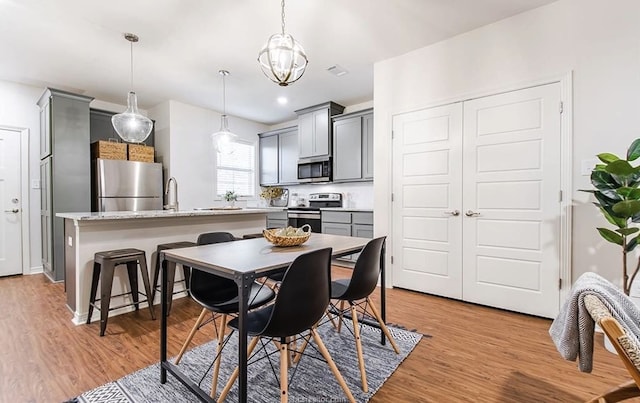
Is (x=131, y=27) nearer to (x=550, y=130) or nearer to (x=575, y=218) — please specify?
(x=550, y=130)

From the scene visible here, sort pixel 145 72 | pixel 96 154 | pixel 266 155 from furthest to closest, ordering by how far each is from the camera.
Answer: pixel 266 155 → pixel 96 154 → pixel 145 72

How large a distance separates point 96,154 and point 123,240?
92.1 inches

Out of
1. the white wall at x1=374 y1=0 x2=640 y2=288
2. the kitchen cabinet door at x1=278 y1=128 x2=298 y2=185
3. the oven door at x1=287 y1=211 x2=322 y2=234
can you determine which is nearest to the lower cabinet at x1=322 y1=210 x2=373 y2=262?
the oven door at x1=287 y1=211 x2=322 y2=234

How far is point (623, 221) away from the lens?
2.10 metres

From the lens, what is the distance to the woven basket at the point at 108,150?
4387 millimetres

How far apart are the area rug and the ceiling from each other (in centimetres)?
279

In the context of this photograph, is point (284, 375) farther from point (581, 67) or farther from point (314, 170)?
point (314, 170)

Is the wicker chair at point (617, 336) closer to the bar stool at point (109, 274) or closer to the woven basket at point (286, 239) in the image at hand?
the woven basket at point (286, 239)

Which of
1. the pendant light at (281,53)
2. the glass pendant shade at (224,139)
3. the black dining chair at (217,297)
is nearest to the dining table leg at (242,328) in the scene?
the black dining chair at (217,297)

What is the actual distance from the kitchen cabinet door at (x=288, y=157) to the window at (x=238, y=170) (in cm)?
73

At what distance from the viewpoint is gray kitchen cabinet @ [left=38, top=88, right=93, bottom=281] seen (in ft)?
13.2

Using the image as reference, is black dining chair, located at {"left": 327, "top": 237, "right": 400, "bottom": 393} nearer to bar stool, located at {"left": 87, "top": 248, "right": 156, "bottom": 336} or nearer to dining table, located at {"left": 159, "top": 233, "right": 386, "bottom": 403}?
dining table, located at {"left": 159, "top": 233, "right": 386, "bottom": 403}

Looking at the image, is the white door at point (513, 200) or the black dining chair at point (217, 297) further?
the white door at point (513, 200)

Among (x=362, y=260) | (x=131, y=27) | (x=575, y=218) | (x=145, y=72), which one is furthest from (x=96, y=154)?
(x=575, y=218)
